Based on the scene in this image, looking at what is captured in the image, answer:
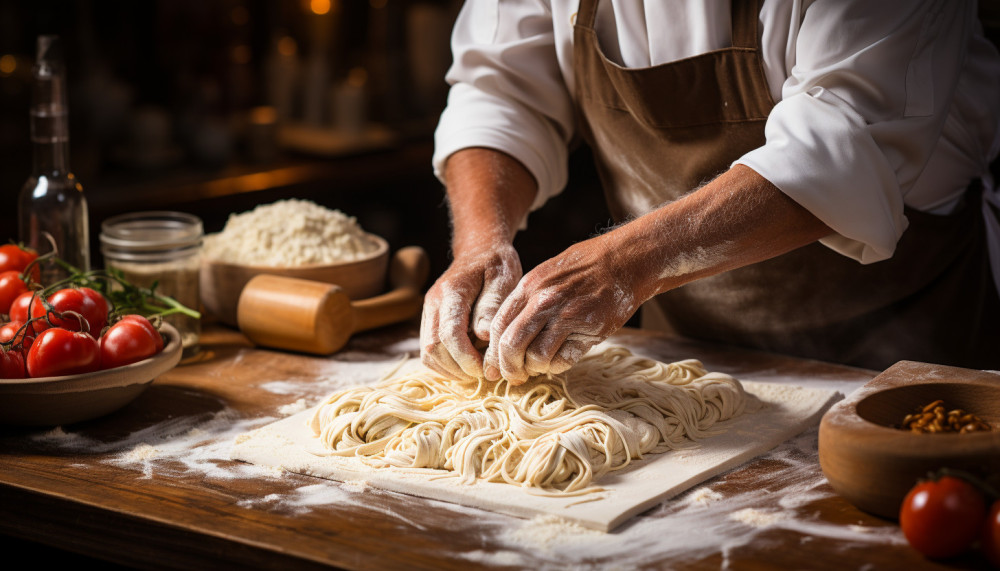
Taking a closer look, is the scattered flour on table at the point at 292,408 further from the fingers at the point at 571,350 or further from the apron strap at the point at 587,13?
the apron strap at the point at 587,13

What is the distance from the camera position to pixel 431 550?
130 centimetres

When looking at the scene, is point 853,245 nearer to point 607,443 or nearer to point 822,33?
point 822,33

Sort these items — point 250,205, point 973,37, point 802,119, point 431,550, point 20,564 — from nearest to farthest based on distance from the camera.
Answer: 1. point 431,550
2. point 802,119
3. point 20,564
4. point 973,37
5. point 250,205

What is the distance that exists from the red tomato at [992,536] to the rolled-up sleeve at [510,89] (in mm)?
1281

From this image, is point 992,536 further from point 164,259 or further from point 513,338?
point 164,259

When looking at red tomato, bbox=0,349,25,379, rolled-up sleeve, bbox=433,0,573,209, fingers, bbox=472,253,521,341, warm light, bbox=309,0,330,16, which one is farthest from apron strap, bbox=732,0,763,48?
warm light, bbox=309,0,330,16

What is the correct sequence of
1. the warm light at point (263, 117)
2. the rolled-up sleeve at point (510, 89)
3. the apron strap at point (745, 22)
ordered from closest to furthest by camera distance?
1. the apron strap at point (745, 22)
2. the rolled-up sleeve at point (510, 89)
3. the warm light at point (263, 117)

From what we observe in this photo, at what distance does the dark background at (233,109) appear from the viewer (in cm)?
373

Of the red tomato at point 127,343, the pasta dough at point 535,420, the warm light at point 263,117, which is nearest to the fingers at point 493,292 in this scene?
the pasta dough at point 535,420

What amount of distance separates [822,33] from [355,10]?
3638 mm

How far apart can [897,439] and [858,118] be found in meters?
0.63

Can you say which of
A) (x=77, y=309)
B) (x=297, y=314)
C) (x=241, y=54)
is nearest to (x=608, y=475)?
(x=297, y=314)

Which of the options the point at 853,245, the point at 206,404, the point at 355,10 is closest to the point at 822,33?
the point at 853,245

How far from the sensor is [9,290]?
1.91 metres
